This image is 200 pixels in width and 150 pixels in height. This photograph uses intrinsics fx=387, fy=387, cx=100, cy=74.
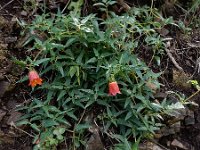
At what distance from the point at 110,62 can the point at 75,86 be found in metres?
0.29

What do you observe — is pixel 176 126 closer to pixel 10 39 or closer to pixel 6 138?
pixel 6 138

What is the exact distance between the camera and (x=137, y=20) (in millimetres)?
3123

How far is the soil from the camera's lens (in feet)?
8.43

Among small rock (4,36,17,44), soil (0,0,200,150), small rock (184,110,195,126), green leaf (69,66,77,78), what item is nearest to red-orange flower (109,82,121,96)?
green leaf (69,66,77,78)

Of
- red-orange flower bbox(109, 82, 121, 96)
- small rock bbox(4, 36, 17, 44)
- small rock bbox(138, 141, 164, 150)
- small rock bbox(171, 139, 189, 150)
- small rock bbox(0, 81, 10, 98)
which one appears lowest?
small rock bbox(171, 139, 189, 150)

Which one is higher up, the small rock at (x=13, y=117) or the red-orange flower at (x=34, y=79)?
the red-orange flower at (x=34, y=79)

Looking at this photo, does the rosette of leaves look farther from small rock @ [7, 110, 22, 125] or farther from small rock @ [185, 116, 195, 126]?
small rock @ [185, 116, 195, 126]

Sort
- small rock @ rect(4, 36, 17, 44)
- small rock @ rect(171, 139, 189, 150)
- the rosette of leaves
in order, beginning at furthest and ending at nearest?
small rock @ rect(4, 36, 17, 44) < small rock @ rect(171, 139, 189, 150) < the rosette of leaves

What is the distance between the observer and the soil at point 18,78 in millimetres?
2570

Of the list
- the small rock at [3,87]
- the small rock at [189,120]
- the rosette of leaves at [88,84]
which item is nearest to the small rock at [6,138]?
the rosette of leaves at [88,84]

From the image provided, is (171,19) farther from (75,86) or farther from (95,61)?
(75,86)

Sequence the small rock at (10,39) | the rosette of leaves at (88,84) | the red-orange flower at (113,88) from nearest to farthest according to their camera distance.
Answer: the red-orange flower at (113,88), the rosette of leaves at (88,84), the small rock at (10,39)

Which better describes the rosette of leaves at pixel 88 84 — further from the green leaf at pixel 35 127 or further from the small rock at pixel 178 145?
the small rock at pixel 178 145

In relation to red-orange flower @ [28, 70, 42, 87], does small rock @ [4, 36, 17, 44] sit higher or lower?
higher
